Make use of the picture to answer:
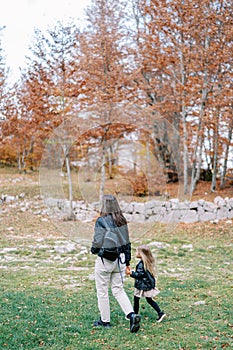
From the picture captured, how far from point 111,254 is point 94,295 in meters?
2.04

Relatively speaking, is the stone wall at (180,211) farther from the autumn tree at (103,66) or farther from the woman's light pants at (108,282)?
the woman's light pants at (108,282)

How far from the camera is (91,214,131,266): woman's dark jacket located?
491cm

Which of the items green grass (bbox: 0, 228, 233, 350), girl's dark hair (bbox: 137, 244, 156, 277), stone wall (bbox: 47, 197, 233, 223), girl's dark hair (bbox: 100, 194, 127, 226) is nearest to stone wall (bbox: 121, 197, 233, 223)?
stone wall (bbox: 47, 197, 233, 223)

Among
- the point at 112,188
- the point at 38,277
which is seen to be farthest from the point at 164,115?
the point at 38,277

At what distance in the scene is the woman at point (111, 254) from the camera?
492cm

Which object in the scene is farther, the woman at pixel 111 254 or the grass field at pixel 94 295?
the woman at pixel 111 254

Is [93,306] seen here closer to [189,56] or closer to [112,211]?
[112,211]

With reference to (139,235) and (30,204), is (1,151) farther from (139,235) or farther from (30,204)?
(139,235)

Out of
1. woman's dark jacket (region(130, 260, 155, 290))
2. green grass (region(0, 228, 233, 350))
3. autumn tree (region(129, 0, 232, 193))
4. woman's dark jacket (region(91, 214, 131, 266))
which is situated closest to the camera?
green grass (region(0, 228, 233, 350))

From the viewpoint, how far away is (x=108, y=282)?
16.9ft

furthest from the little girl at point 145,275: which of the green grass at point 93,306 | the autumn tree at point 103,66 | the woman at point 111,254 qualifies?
the autumn tree at point 103,66

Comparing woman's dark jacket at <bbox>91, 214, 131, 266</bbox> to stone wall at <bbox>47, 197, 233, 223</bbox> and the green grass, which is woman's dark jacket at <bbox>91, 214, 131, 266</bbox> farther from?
stone wall at <bbox>47, 197, 233, 223</bbox>

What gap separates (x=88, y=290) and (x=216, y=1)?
516 inches

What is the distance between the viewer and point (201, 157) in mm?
17125
